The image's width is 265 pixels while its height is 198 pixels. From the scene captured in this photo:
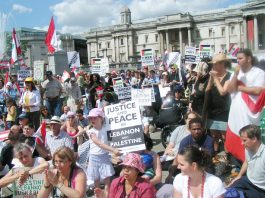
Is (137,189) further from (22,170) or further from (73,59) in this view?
(73,59)

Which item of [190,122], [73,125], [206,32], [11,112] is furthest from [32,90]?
[206,32]

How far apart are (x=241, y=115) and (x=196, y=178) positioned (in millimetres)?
1709

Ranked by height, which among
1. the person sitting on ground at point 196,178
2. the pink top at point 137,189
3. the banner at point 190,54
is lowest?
the pink top at point 137,189

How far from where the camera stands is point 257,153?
14.8 feet

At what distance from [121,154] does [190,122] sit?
3.33ft

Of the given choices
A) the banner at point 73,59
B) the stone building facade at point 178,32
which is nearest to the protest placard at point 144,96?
the banner at point 73,59

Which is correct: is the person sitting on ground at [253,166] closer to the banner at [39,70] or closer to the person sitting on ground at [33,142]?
the person sitting on ground at [33,142]

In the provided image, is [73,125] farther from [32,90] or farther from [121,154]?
[32,90]

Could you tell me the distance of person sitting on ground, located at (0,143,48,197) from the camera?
4.83m

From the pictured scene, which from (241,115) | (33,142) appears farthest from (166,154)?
(33,142)

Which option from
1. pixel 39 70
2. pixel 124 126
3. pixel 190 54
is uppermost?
pixel 190 54

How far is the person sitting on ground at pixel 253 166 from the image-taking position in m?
4.43

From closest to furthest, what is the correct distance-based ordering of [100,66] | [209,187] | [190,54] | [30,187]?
[209,187]
[30,187]
[100,66]
[190,54]

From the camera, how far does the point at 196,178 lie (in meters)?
3.94
